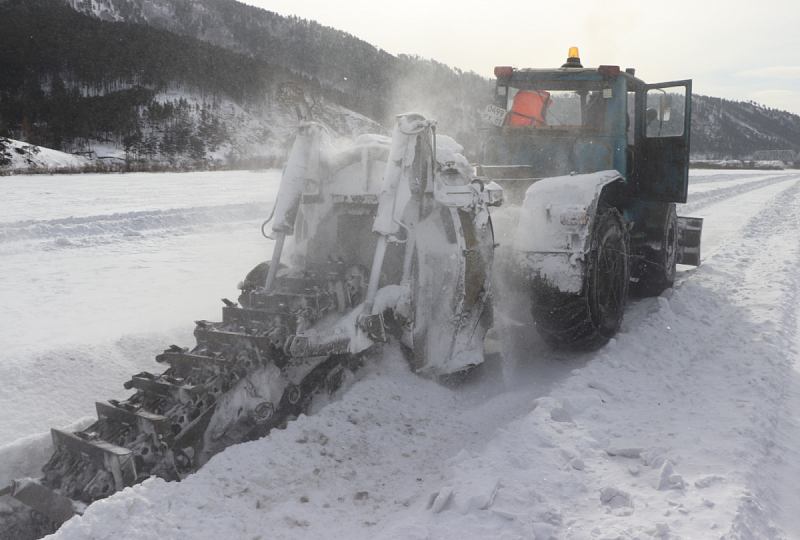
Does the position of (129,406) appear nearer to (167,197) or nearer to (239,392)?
(239,392)

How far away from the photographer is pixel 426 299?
3562 millimetres

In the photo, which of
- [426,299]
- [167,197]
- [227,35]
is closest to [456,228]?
[426,299]

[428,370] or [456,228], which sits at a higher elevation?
[456,228]

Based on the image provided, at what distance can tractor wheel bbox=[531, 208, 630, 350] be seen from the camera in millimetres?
3996

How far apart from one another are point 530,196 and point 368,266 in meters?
1.28

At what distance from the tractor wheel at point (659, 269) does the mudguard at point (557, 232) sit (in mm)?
2382

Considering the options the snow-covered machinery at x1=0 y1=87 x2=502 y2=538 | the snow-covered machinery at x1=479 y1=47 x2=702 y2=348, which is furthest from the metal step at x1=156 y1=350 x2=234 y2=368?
the snow-covered machinery at x1=479 y1=47 x2=702 y2=348

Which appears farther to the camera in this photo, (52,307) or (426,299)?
(52,307)

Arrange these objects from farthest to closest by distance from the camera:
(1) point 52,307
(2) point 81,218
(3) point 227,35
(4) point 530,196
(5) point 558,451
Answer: (3) point 227,35 < (2) point 81,218 < (1) point 52,307 < (4) point 530,196 < (5) point 558,451

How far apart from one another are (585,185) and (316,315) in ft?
7.01

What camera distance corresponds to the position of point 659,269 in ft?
20.2

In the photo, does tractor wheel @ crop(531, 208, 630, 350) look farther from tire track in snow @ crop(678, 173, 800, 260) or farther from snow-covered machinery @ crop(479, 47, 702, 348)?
tire track in snow @ crop(678, 173, 800, 260)

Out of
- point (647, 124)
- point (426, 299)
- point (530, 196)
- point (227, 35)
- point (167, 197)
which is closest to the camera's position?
point (426, 299)

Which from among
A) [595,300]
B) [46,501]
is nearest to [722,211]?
[595,300]
